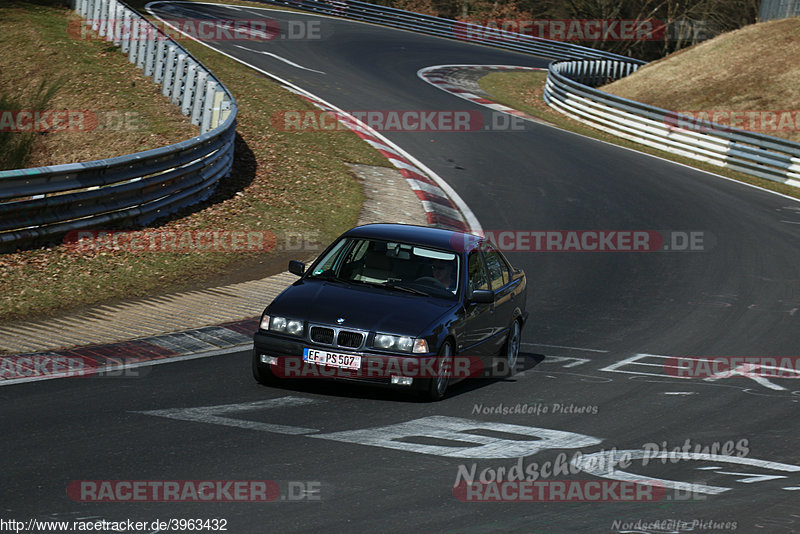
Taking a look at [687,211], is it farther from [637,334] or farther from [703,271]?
[637,334]

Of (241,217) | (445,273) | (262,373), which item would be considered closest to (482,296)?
(445,273)

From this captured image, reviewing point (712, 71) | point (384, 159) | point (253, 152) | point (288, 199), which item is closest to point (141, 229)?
point (288, 199)

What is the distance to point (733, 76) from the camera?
118 ft

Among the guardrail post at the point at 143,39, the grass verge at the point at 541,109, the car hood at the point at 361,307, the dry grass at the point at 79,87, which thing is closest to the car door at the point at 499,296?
the car hood at the point at 361,307

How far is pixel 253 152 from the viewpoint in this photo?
21375 millimetres

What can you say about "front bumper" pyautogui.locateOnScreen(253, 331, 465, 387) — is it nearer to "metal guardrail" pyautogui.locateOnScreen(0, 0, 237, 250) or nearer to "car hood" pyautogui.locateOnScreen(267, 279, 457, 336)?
"car hood" pyautogui.locateOnScreen(267, 279, 457, 336)

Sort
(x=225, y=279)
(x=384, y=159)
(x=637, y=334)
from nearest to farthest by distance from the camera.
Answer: (x=637, y=334), (x=225, y=279), (x=384, y=159)

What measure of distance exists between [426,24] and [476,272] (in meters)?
41.3

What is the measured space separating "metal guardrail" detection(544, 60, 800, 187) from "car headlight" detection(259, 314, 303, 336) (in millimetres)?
20523

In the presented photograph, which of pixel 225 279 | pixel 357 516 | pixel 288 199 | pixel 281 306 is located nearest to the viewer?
pixel 357 516

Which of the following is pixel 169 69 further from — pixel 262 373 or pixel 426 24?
pixel 426 24

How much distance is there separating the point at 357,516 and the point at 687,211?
55.3ft

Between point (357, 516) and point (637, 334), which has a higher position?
point (357, 516)

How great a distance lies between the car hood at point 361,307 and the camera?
29.5 feet
